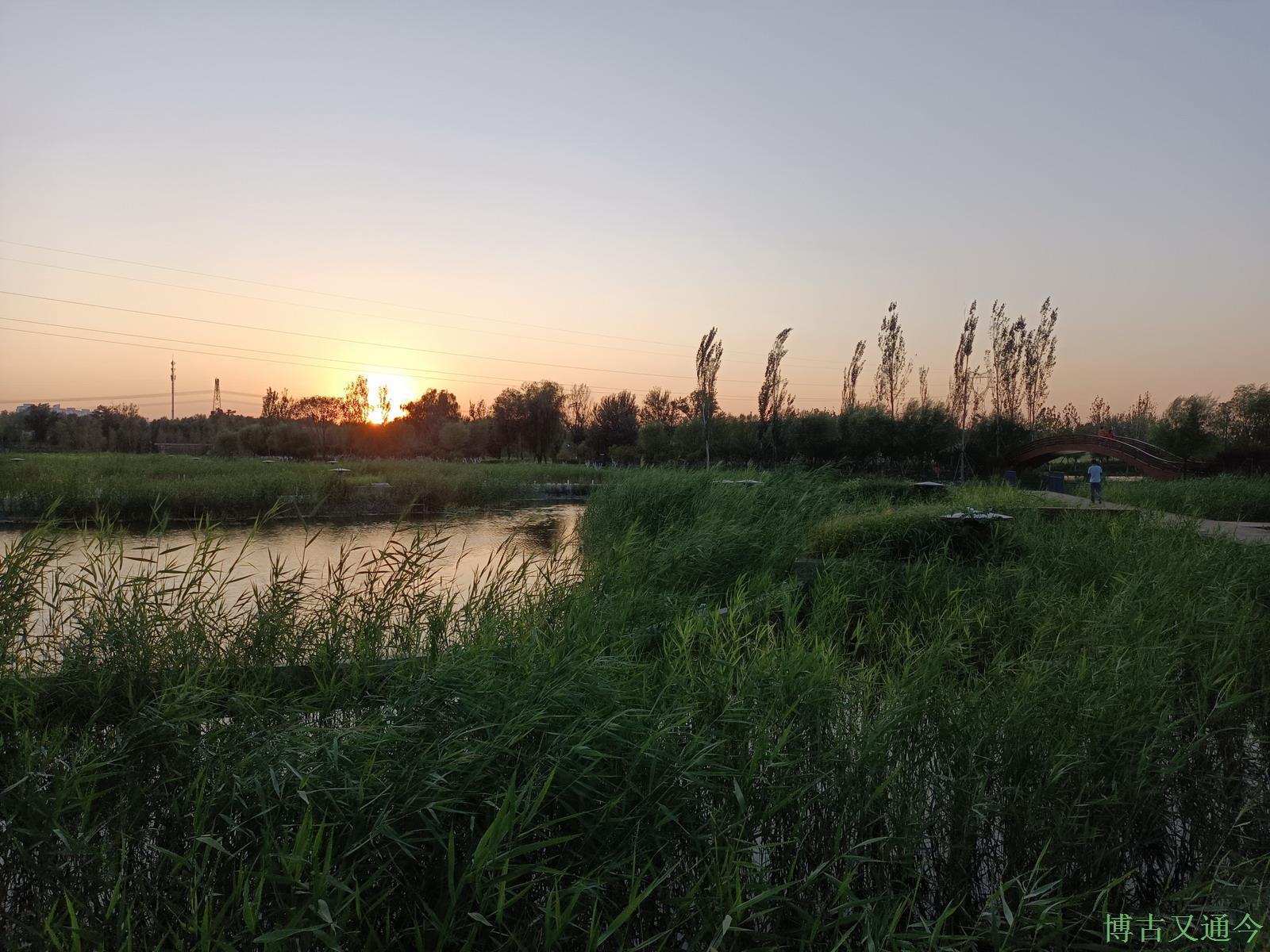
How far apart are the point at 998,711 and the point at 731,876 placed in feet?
6.36

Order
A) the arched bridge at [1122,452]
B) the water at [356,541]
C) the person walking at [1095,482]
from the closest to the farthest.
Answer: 1. the water at [356,541]
2. the person walking at [1095,482]
3. the arched bridge at [1122,452]

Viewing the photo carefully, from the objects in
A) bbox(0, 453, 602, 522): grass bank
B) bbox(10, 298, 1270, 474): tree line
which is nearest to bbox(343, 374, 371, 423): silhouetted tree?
bbox(10, 298, 1270, 474): tree line

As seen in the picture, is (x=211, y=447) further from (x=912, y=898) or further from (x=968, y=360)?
(x=912, y=898)

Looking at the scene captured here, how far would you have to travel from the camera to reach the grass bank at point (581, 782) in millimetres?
2203

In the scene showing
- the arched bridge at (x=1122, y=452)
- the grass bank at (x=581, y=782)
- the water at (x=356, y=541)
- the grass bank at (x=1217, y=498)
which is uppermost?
the arched bridge at (x=1122, y=452)

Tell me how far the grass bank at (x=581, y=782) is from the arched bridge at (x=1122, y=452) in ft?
80.8

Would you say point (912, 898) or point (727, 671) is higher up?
point (727, 671)

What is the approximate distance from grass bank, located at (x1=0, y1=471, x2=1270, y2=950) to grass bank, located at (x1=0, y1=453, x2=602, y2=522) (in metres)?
11.2

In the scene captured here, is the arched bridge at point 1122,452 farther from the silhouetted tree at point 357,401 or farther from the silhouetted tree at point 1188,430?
the silhouetted tree at point 357,401

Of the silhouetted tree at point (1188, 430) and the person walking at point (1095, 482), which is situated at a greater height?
the silhouetted tree at point (1188, 430)

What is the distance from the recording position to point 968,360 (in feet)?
142

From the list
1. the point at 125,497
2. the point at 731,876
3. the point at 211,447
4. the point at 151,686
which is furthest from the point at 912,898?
the point at 211,447

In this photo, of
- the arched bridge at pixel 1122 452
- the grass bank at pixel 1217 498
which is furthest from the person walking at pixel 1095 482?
the arched bridge at pixel 1122 452

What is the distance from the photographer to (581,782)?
266cm
